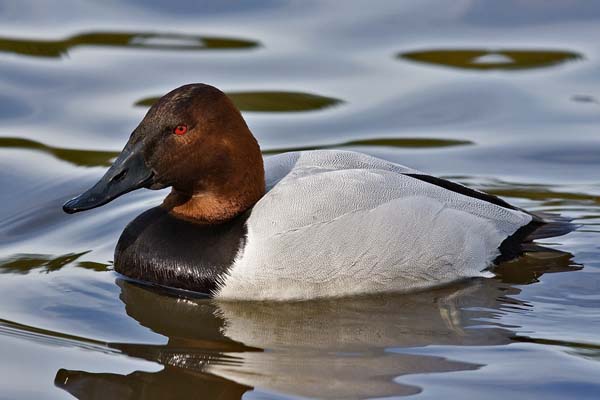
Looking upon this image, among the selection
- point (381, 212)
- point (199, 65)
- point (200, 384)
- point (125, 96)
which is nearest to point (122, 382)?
point (200, 384)

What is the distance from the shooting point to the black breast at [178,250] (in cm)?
620

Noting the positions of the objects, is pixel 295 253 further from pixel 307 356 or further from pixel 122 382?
pixel 122 382

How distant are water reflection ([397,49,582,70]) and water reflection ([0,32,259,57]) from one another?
161 cm

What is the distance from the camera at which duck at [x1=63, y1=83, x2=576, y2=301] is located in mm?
6164

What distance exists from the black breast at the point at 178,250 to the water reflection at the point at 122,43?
4.50m

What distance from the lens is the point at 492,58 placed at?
34.5ft

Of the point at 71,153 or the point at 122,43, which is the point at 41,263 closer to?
the point at 71,153

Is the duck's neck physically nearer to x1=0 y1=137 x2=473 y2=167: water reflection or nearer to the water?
the water

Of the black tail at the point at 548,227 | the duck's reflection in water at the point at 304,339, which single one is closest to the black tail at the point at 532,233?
the black tail at the point at 548,227

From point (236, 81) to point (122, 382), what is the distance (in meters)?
5.14

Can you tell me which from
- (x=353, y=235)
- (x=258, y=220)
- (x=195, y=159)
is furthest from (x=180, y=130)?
(x=353, y=235)

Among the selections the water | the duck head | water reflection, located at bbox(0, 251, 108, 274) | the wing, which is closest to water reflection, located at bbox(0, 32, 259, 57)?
the water

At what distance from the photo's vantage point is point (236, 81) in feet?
33.1

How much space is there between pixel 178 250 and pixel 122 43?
16.4ft
